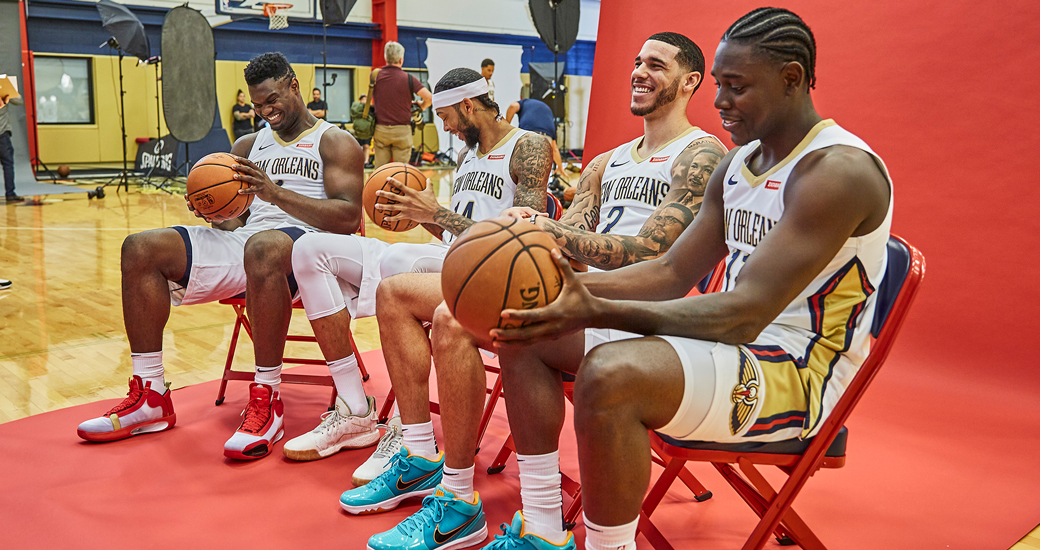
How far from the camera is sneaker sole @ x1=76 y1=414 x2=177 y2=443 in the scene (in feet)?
9.15

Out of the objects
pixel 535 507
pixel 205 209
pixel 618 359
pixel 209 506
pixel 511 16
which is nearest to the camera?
pixel 618 359

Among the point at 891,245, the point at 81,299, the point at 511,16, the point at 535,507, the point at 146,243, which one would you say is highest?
the point at 511,16

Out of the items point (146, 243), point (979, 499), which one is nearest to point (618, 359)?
point (979, 499)

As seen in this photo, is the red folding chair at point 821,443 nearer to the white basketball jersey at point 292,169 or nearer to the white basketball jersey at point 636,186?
the white basketball jersey at point 636,186

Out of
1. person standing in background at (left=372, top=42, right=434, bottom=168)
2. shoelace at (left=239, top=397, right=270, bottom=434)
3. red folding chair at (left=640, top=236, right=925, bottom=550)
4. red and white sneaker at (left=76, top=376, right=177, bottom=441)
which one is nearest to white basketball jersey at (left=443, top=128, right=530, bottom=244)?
shoelace at (left=239, top=397, right=270, bottom=434)

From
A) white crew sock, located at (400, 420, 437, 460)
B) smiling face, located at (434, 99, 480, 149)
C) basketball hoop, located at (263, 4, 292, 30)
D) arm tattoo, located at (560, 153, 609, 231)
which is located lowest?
white crew sock, located at (400, 420, 437, 460)

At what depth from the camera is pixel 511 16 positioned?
17.6 m

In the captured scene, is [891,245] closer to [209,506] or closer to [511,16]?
[209,506]

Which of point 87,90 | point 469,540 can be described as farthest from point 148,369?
point 87,90

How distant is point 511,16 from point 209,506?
16715 millimetres

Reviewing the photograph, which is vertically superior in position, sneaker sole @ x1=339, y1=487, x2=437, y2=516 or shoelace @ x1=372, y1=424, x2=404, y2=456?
shoelace @ x1=372, y1=424, x2=404, y2=456

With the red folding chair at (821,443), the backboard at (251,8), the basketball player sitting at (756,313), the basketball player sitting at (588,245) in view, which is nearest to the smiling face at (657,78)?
the basketball player sitting at (588,245)

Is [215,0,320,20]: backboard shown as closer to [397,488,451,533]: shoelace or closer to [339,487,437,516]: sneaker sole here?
[339,487,437,516]: sneaker sole

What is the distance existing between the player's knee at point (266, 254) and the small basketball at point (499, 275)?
4.82 ft
